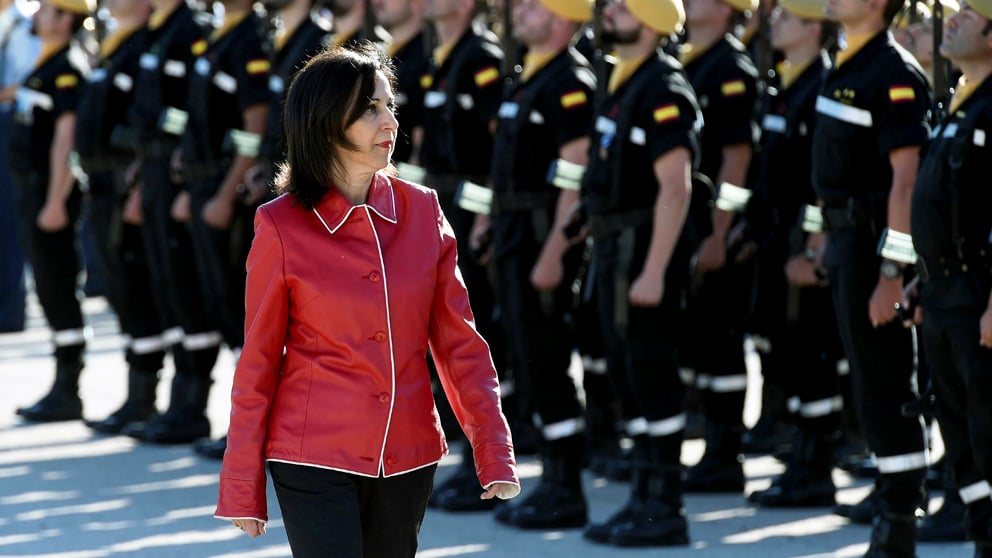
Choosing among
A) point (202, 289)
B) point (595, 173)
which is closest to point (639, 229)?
point (595, 173)

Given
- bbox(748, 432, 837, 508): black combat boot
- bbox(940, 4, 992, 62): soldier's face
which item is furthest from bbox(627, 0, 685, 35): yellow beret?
bbox(748, 432, 837, 508): black combat boot

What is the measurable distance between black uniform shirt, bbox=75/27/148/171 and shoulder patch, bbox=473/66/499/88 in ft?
8.48

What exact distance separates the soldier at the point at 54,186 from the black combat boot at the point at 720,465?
12.9 ft

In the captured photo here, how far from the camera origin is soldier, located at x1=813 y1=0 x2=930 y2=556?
595 centimetres

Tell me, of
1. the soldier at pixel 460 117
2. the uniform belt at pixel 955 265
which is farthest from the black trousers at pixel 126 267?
the uniform belt at pixel 955 265

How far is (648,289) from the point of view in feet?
21.0

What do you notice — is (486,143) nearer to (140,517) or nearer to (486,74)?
(486,74)

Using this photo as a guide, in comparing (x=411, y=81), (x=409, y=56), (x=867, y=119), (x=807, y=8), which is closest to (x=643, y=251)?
(x=867, y=119)

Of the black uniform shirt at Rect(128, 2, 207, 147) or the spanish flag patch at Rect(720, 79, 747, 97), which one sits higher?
the black uniform shirt at Rect(128, 2, 207, 147)

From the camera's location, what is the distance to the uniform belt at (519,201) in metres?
7.12

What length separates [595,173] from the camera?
261 inches

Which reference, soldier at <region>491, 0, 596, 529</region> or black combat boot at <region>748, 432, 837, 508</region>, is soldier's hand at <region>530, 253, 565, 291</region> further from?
black combat boot at <region>748, 432, 837, 508</region>

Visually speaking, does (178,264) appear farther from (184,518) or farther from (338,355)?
(338,355)

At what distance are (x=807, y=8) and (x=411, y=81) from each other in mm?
1905
